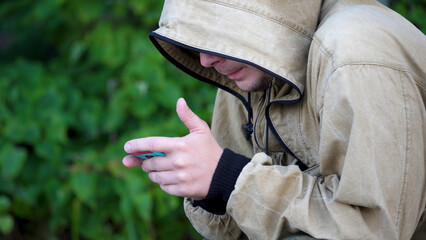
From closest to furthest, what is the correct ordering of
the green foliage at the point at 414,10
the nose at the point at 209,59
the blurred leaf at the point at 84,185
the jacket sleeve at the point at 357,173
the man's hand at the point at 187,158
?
the jacket sleeve at the point at 357,173
the man's hand at the point at 187,158
the nose at the point at 209,59
the green foliage at the point at 414,10
the blurred leaf at the point at 84,185

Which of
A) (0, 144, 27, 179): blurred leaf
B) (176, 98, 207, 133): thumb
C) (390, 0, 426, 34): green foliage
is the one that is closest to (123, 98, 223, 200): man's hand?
(176, 98, 207, 133): thumb

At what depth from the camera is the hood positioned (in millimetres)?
1585

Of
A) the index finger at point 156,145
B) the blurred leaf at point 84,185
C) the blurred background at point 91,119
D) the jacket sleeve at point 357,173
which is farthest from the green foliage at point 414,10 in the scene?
the blurred leaf at point 84,185

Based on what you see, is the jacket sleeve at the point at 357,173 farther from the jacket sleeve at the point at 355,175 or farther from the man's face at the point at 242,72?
the man's face at the point at 242,72

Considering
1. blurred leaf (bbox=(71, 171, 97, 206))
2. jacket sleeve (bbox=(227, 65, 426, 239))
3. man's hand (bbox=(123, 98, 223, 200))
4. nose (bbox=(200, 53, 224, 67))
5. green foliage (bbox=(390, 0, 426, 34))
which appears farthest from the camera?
blurred leaf (bbox=(71, 171, 97, 206))

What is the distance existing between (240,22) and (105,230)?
81.7 inches

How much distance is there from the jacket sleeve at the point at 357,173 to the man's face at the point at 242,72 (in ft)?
0.87

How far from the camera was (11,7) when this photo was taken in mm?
3473

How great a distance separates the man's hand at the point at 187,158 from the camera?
1545 mm

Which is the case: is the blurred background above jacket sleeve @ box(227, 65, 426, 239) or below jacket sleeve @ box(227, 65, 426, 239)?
below

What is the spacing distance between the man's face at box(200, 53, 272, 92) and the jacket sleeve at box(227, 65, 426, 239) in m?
0.27

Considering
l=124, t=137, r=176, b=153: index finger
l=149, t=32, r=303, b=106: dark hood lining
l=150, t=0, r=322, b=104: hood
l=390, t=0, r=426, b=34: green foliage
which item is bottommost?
l=124, t=137, r=176, b=153: index finger

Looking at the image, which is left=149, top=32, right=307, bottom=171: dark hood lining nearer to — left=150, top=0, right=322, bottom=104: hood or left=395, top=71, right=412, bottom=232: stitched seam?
left=150, top=0, right=322, bottom=104: hood

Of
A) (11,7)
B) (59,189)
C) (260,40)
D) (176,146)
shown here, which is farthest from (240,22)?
(11,7)
